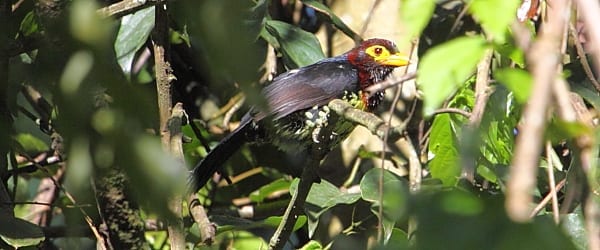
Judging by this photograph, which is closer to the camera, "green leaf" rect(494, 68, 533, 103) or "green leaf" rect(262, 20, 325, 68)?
"green leaf" rect(494, 68, 533, 103)

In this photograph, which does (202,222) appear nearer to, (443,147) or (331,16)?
(443,147)

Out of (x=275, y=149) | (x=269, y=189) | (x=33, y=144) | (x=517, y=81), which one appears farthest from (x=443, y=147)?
(x=517, y=81)

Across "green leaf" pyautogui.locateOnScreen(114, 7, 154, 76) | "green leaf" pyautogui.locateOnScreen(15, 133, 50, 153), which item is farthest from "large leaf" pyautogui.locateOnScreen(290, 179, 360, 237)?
"green leaf" pyautogui.locateOnScreen(15, 133, 50, 153)

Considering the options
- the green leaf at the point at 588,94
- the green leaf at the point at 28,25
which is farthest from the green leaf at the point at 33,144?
the green leaf at the point at 588,94

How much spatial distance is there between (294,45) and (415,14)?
6.93 feet

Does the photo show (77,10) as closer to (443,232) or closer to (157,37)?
(443,232)

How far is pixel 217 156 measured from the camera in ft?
10.0

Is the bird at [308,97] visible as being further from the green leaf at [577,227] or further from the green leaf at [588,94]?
the green leaf at [577,227]

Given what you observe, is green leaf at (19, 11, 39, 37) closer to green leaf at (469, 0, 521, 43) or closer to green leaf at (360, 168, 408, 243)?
green leaf at (360, 168, 408, 243)

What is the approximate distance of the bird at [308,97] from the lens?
3209 mm

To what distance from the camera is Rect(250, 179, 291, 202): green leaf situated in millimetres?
3154

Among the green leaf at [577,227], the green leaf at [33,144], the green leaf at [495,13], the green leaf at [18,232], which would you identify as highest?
the green leaf at [495,13]

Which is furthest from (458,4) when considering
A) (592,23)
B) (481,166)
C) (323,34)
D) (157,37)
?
(592,23)

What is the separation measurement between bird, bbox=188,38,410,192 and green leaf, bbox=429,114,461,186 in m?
0.57
